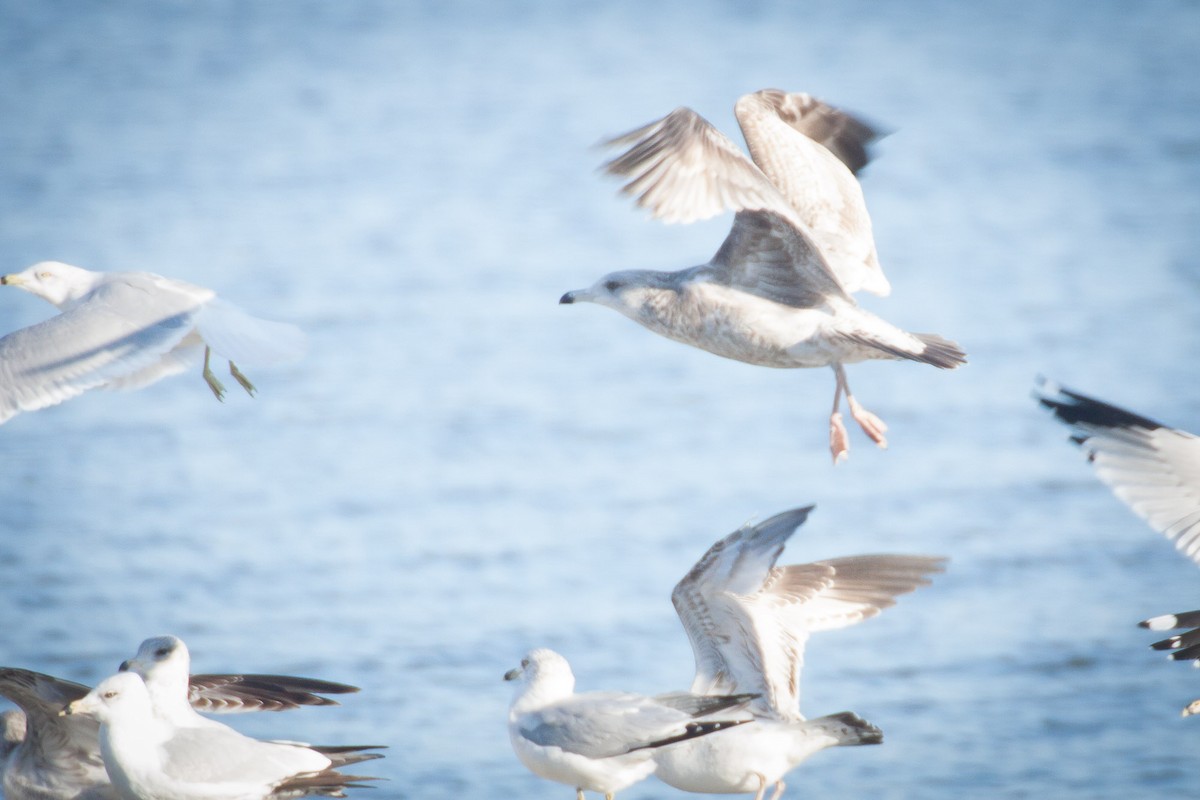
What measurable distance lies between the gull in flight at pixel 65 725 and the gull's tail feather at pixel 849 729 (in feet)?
4.71

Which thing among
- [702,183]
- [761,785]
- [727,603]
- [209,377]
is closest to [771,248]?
[702,183]

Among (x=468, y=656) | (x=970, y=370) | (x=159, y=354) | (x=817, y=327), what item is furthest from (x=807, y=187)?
(x=970, y=370)

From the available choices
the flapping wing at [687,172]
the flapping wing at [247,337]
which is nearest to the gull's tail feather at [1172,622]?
the flapping wing at [687,172]

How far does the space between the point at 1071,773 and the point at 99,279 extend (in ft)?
14.4

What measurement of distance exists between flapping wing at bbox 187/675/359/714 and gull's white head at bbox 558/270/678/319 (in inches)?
67.8

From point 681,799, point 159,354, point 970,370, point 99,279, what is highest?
point 970,370

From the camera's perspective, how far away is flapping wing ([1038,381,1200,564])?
18.2 ft

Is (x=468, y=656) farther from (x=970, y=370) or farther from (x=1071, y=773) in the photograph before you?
(x=970, y=370)

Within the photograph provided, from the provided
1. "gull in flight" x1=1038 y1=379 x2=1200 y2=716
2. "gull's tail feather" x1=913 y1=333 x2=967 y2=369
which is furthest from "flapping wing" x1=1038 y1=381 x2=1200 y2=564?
"gull's tail feather" x1=913 y1=333 x2=967 y2=369

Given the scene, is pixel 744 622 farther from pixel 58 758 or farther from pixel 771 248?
pixel 58 758

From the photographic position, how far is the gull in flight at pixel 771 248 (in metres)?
5.76

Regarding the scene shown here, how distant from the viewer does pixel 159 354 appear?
6035 mm

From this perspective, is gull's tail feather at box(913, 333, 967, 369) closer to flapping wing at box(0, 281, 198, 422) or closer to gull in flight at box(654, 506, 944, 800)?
gull in flight at box(654, 506, 944, 800)

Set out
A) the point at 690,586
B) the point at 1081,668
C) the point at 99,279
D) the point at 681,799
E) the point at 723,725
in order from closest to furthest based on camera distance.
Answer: the point at 723,725, the point at 690,586, the point at 99,279, the point at 681,799, the point at 1081,668
